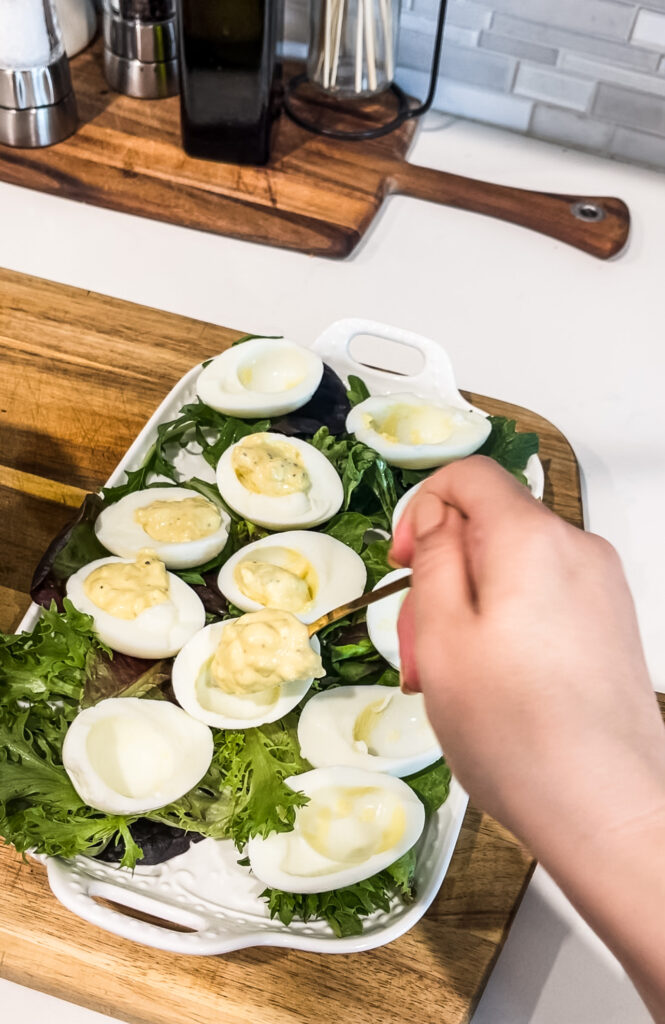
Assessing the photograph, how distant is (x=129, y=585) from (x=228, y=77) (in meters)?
0.91

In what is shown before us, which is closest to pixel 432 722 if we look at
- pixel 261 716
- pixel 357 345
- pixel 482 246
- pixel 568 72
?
pixel 261 716

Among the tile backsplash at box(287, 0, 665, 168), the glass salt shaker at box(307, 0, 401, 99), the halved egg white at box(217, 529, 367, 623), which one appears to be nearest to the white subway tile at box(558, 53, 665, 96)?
the tile backsplash at box(287, 0, 665, 168)

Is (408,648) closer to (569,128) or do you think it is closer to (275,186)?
(275,186)

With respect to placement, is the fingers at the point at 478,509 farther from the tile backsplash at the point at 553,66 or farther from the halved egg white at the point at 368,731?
the tile backsplash at the point at 553,66

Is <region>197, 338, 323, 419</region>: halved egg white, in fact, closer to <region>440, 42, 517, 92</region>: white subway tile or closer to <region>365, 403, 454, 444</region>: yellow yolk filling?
<region>365, 403, 454, 444</region>: yellow yolk filling

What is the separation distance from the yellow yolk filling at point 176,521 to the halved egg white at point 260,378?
6.7 inches

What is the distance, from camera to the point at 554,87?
1742mm

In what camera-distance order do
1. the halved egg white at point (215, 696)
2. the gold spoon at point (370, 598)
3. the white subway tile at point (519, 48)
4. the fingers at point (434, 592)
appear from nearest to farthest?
the fingers at point (434, 592)
the gold spoon at point (370, 598)
the halved egg white at point (215, 696)
the white subway tile at point (519, 48)

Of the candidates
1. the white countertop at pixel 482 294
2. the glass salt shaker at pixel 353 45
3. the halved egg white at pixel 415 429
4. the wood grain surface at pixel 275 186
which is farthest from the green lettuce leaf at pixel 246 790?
the glass salt shaker at pixel 353 45

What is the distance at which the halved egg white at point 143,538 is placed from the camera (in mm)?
1068

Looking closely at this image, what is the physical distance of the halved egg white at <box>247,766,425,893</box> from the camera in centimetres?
85

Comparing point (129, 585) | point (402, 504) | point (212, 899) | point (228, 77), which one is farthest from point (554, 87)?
point (212, 899)

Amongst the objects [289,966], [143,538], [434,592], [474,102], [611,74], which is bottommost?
[289,966]

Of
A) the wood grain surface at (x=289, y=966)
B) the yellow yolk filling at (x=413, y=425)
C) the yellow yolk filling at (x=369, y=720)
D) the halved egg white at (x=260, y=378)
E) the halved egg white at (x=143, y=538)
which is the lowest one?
the wood grain surface at (x=289, y=966)
